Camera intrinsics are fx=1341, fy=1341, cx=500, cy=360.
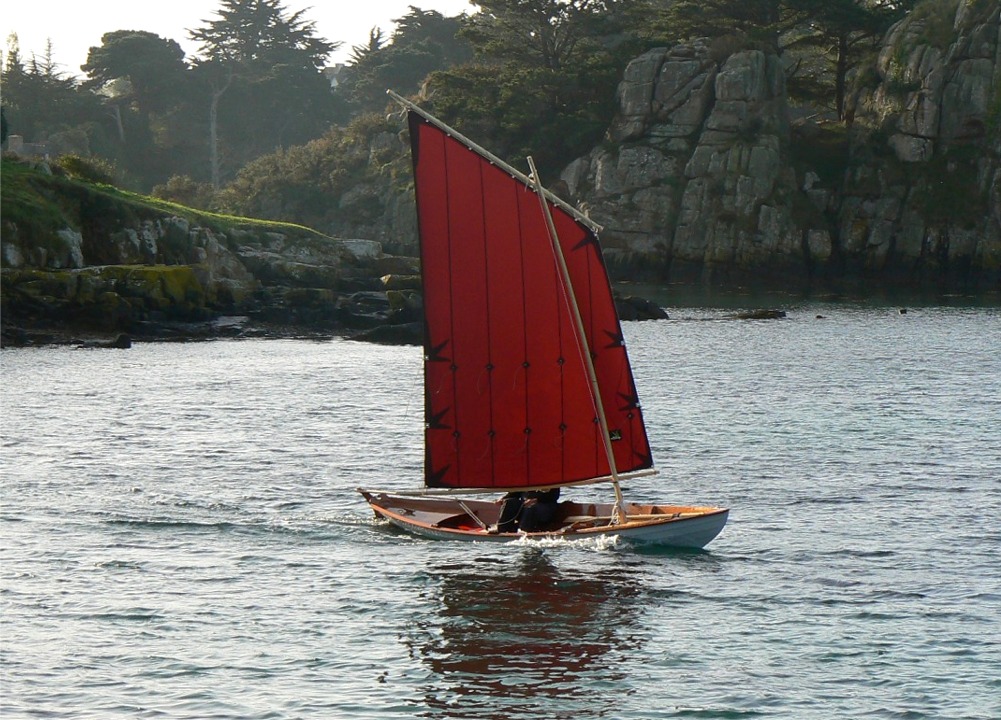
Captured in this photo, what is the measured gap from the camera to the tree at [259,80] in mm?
173250

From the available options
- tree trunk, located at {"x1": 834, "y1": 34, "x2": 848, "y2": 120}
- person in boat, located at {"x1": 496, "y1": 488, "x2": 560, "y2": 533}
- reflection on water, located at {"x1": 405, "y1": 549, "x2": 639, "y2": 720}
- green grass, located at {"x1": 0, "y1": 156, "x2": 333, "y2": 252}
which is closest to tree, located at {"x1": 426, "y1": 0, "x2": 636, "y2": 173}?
tree trunk, located at {"x1": 834, "y1": 34, "x2": 848, "y2": 120}

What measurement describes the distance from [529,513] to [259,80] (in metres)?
152

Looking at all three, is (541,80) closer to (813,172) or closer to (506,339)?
(813,172)

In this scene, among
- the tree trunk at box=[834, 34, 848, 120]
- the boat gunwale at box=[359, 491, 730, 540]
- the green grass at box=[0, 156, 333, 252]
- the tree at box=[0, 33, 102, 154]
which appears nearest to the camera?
the boat gunwale at box=[359, 491, 730, 540]

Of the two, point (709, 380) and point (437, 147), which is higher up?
point (437, 147)

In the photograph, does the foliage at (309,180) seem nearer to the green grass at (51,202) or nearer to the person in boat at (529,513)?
the green grass at (51,202)

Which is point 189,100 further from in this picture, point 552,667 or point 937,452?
Answer: point 552,667

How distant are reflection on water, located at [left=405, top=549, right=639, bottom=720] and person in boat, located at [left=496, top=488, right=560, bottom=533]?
0.63 metres

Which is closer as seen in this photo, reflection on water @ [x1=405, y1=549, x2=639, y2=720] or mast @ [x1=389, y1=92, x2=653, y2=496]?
reflection on water @ [x1=405, y1=549, x2=639, y2=720]

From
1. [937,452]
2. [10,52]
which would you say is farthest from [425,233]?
[10,52]

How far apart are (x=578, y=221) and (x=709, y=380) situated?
3395 centimetres

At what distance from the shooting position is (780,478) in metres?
37.6

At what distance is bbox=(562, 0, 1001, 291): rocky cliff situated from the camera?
11025cm

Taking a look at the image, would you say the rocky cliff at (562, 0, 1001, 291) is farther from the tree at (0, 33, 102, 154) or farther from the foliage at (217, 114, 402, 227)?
the tree at (0, 33, 102, 154)
